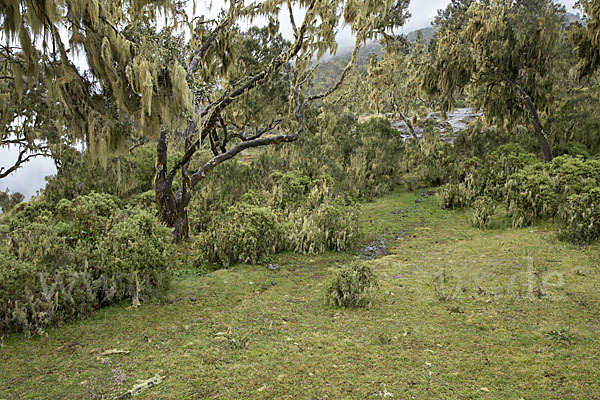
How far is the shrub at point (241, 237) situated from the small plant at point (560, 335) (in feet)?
11.7

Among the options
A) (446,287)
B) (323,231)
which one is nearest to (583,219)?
(446,287)

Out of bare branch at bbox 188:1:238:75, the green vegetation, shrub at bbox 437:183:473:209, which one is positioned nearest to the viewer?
the green vegetation

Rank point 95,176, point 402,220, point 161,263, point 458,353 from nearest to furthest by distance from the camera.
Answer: point 458,353, point 161,263, point 402,220, point 95,176

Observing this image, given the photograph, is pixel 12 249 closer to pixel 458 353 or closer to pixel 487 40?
pixel 458 353

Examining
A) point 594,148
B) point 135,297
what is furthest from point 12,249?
point 594,148

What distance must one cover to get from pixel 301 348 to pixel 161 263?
73.0 inches

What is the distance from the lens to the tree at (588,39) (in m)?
8.59

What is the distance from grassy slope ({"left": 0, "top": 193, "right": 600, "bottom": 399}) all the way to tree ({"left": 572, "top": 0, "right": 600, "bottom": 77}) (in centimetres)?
659

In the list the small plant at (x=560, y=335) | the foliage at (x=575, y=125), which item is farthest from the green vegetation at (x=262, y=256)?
the foliage at (x=575, y=125)

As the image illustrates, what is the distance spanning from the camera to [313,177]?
9.68 m

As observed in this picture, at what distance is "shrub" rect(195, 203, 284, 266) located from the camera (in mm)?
5312

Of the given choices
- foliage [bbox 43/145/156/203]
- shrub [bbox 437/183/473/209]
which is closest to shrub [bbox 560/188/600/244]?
shrub [bbox 437/183/473/209]

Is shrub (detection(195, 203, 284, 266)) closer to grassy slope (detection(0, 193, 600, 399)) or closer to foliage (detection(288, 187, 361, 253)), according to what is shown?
grassy slope (detection(0, 193, 600, 399))

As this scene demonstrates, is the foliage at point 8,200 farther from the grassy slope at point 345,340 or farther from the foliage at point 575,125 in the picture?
the foliage at point 575,125
